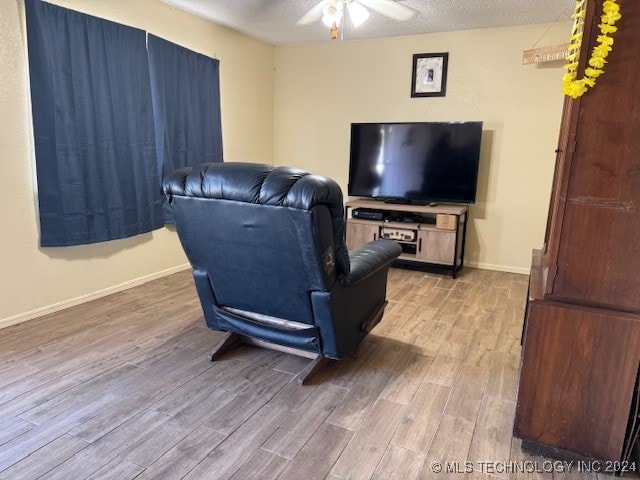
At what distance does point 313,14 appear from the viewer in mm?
3641

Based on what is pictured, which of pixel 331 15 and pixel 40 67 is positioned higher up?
pixel 331 15

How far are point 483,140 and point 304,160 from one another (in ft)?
6.87

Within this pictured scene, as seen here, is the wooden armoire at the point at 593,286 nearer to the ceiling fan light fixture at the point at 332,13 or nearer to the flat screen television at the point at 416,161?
the ceiling fan light fixture at the point at 332,13

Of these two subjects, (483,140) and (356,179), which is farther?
(356,179)

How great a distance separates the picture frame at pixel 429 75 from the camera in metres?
4.45

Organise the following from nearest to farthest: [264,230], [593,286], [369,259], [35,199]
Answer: [593,286]
[264,230]
[369,259]
[35,199]

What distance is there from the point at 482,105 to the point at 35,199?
13.1 feet

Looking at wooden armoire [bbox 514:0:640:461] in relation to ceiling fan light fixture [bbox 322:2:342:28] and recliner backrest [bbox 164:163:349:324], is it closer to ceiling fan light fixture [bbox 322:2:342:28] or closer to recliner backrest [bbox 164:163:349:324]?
recliner backrest [bbox 164:163:349:324]

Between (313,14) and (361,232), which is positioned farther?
(361,232)

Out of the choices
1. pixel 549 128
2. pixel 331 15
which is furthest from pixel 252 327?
pixel 549 128

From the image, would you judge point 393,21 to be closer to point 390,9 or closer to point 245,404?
point 390,9

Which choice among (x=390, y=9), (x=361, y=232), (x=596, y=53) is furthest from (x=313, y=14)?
(x=596, y=53)

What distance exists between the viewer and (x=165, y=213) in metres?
3.95

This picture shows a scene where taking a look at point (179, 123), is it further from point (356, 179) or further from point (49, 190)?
point (356, 179)
